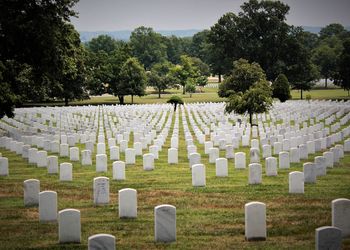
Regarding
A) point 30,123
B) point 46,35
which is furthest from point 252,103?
point 30,123

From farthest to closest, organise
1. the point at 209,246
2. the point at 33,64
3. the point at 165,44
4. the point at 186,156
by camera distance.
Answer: the point at 165,44 → the point at 33,64 → the point at 186,156 → the point at 209,246

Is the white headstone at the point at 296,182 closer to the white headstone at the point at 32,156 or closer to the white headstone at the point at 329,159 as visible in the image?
the white headstone at the point at 329,159

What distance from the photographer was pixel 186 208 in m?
14.2

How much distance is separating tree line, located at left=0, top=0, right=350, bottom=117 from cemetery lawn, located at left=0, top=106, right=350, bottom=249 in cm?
1143

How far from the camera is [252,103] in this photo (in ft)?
109

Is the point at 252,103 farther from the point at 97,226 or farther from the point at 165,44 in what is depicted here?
the point at 165,44

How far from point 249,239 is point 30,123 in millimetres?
30758

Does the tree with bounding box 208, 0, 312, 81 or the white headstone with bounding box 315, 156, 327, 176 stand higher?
the tree with bounding box 208, 0, 312, 81

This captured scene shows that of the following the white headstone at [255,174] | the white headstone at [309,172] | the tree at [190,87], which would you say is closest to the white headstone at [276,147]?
the white headstone at [309,172]

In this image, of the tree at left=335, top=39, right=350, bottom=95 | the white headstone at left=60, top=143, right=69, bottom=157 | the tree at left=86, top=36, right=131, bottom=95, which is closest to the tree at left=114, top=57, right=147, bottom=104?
the tree at left=86, top=36, right=131, bottom=95

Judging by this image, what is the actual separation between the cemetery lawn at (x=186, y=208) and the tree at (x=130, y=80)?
5682cm

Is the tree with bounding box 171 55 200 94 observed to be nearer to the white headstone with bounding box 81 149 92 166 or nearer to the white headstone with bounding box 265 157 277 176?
the white headstone with bounding box 81 149 92 166

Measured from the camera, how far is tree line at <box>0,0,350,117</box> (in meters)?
30.1

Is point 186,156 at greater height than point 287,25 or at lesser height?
lesser
